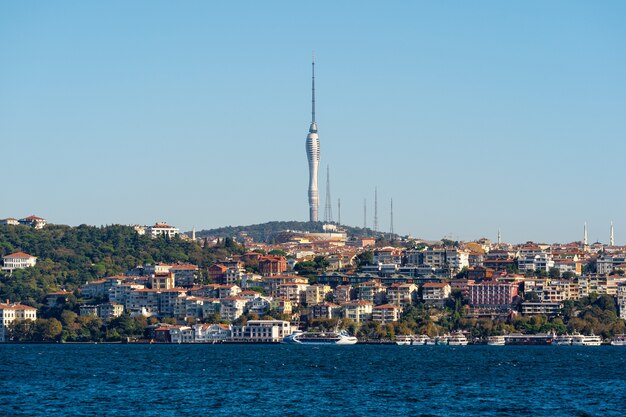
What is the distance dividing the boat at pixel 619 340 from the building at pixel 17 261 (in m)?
52.2

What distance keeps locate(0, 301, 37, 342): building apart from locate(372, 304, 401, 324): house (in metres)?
25.9

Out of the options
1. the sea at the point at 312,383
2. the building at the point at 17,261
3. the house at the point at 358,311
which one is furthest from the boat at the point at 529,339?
the building at the point at 17,261

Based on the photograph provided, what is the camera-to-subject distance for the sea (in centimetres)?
4719

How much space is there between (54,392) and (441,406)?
45.9 ft

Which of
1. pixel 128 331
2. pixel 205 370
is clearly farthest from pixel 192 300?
pixel 205 370

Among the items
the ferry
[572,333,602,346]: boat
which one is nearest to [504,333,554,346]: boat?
[572,333,602,346]: boat

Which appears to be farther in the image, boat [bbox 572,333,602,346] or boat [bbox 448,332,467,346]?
boat [bbox 448,332,467,346]

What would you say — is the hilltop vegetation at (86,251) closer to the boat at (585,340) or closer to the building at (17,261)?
the building at (17,261)

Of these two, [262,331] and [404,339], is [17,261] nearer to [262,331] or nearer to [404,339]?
[262,331]

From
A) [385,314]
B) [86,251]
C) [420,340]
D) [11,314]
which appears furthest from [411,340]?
[86,251]

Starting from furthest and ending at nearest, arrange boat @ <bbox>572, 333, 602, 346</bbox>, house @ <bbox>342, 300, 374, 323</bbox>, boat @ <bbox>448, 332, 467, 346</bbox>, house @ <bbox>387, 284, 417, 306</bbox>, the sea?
house @ <bbox>387, 284, 417, 306</bbox> < house @ <bbox>342, 300, 374, 323</bbox> < boat @ <bbox>448, 332, 467, 346</bbox> < boat @ <bbox>572, 333, 602, 346</bbox> < the sea

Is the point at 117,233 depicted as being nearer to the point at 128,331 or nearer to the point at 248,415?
the point at 128,331

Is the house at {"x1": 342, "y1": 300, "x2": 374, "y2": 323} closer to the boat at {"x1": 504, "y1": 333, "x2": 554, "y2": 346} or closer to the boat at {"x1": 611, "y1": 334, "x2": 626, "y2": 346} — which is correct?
the boat at {"x1": 504, "y1": 333, "x2": 554, "y2": 346}

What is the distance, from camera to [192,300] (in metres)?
120
